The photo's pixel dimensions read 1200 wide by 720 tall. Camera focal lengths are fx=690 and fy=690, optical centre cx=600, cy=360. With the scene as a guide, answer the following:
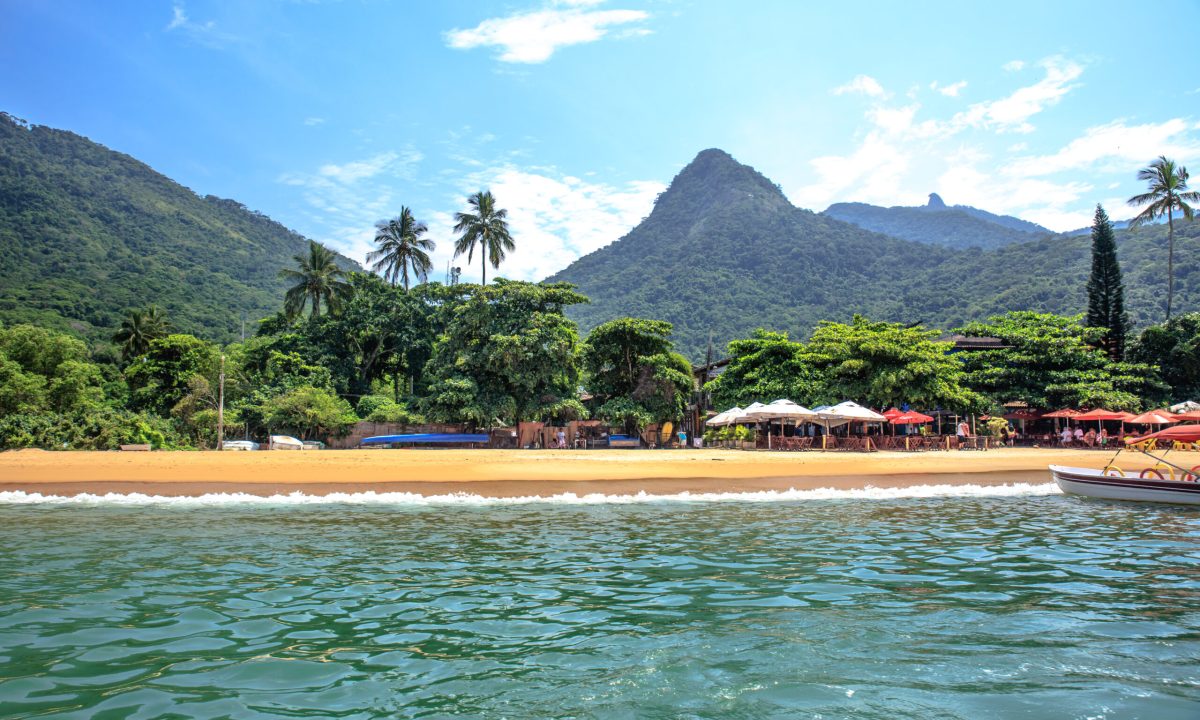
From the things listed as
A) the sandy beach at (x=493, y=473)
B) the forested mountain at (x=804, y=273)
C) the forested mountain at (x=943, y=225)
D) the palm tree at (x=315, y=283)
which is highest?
the forested mountain at (x=943, y=225)

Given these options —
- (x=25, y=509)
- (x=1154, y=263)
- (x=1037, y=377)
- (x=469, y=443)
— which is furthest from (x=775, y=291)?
(x=25, y=509)

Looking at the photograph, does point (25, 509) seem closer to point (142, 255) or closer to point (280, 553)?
point (280, 553)

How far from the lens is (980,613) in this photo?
19.0 feet

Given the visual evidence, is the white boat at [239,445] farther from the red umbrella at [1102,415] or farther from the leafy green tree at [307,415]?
the red umbrella at [1102,415]

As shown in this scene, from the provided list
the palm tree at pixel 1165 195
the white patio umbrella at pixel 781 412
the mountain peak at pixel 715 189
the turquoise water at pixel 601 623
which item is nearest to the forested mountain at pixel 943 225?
the mountain peak at pixel 715 189

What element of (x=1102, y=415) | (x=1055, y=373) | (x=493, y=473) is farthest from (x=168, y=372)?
(x=1102, y=415)

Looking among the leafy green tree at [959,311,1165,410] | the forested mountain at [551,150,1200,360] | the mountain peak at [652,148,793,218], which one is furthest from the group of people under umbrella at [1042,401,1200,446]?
the mountain peak at [652,148,793,218]

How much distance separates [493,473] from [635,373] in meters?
17.1

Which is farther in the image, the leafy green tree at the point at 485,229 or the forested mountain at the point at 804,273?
the forested mountain at the point at 804,273

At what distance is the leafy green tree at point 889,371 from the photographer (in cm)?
2831

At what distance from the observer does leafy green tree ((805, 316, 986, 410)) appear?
28.3 meters

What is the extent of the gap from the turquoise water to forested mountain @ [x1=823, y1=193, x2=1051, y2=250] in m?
141

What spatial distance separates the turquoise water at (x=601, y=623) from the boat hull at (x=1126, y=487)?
458 cm

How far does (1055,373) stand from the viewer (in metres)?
31.7
